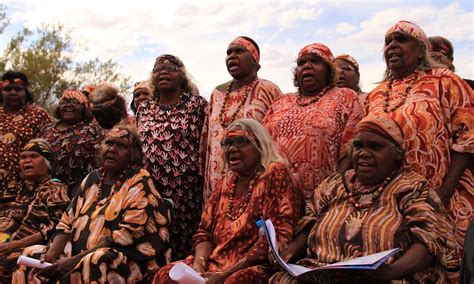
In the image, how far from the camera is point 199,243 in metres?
5.44

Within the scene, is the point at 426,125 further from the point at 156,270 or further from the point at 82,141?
the point at 82,141

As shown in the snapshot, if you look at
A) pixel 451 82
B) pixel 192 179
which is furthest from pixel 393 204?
pixel 192 179

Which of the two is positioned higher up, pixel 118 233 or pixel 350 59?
pixel 350 59

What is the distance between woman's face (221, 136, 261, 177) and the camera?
5.34 meters

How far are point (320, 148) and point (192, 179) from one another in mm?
1655

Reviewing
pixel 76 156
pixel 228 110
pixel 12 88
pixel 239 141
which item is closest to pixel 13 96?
pixel 12 88

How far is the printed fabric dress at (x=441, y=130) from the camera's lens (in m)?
4.91

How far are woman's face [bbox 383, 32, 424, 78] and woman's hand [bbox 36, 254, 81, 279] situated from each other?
2.73 m

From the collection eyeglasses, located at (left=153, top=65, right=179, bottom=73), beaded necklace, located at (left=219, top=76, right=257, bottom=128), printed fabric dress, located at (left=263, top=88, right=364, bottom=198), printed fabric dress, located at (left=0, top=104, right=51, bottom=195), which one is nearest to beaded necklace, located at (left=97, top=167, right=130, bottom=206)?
beaded necklace, located at (left=219, top=76, right=257, bottom=128)

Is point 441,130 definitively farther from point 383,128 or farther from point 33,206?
point 33,206

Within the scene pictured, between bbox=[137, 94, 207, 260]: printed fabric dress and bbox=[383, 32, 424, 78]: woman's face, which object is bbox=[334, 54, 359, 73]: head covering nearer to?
bbox=[137, 94, 207, 260]: printed fabric dress

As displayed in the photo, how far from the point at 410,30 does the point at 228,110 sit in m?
1.82

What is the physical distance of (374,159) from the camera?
15.0ft

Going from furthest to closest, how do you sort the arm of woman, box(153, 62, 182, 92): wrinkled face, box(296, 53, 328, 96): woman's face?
box(153, 62, 182, 92): wrinkled face, box(296, 53, 328, 96): woman's face, the arm of woman
